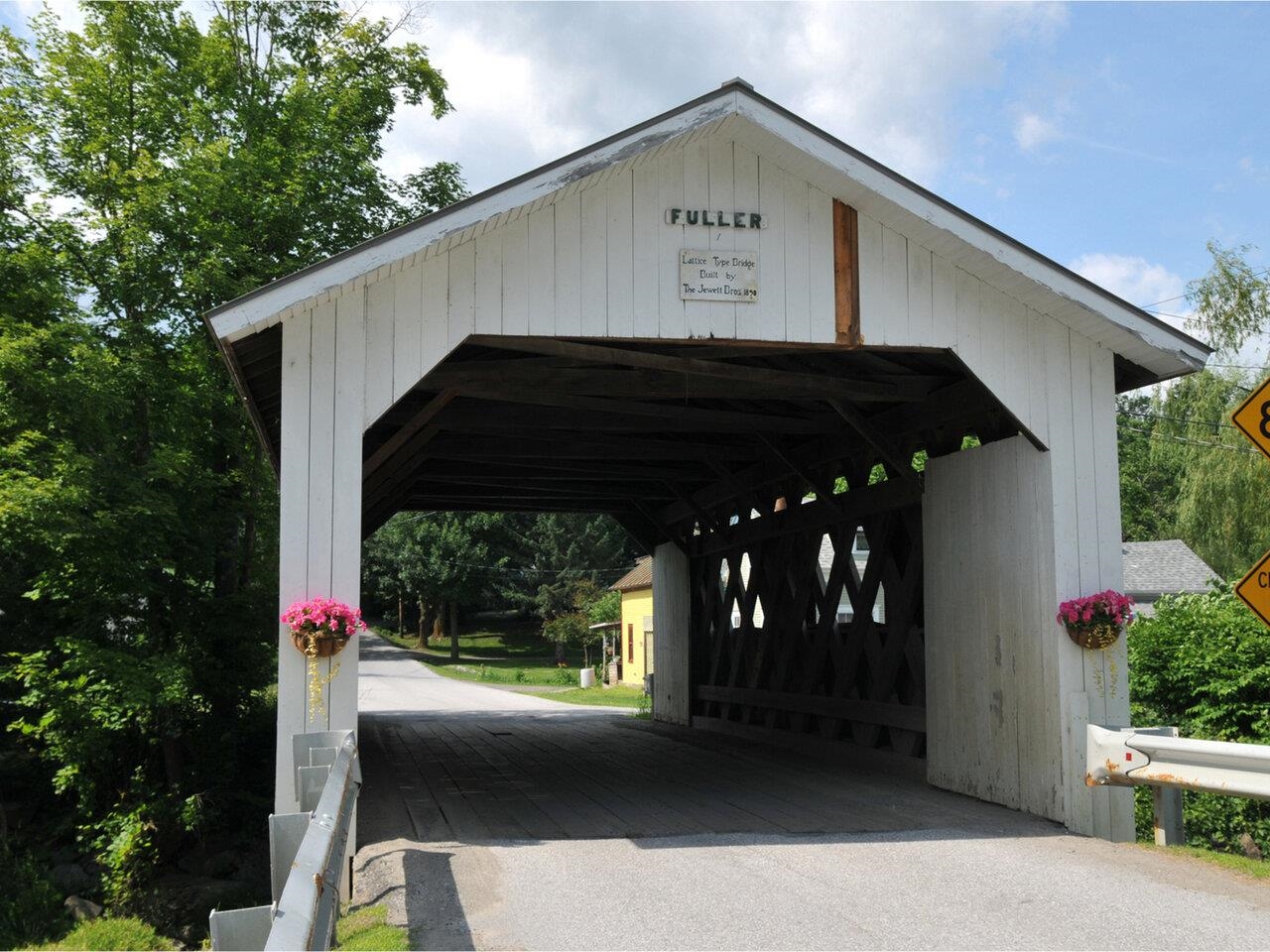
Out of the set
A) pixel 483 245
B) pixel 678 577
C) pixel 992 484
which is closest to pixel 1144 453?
pixel 678 577

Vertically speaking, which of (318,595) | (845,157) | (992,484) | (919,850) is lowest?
(919,850)

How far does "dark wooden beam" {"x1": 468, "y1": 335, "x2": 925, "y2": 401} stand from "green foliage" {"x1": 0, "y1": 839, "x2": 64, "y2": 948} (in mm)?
7159

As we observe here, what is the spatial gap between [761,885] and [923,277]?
4119mm

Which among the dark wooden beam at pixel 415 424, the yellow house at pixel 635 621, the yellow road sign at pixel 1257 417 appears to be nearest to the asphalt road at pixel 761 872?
the yellow road sign at pixel 1257 417

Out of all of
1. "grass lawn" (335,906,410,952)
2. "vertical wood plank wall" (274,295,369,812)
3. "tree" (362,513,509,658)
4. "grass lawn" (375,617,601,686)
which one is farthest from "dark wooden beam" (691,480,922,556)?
"tree" (362,513,509,658)

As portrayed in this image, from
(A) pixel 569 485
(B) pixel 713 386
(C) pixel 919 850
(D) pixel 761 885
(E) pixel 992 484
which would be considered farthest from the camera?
(A) pixel 569 485

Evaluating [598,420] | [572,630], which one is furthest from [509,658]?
[598,420]

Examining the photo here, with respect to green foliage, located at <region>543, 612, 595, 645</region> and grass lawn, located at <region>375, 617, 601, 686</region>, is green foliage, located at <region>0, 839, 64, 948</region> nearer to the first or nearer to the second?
grass lawn, located at <region>375, 617, 601, 686</region>

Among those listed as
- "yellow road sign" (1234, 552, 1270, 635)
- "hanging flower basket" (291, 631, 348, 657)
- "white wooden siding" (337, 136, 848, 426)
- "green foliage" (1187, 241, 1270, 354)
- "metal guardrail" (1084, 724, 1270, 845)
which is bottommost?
"metal guardrail" (1084, 724, 1270, 845)

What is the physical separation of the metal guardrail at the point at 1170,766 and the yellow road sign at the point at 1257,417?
1749 mm

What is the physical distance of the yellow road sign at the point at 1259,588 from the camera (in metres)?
4.70

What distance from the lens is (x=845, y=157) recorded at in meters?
7.29

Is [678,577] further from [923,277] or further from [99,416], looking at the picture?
[923,277]

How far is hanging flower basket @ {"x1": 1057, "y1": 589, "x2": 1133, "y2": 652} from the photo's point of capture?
739 cm
